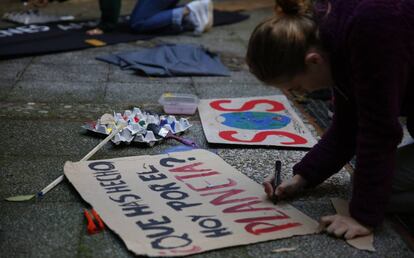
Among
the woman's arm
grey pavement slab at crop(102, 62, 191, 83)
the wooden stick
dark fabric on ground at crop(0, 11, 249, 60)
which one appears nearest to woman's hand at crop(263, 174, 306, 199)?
the woman's arm

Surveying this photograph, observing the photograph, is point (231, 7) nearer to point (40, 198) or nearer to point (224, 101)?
point (224, 101)

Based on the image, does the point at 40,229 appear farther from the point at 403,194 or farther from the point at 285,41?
→ the point at 403,194

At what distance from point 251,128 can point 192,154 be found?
1.38 feet

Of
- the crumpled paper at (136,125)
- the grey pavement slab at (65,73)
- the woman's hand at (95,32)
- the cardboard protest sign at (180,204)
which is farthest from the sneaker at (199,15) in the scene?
the cardboard protest sign at (180,204)

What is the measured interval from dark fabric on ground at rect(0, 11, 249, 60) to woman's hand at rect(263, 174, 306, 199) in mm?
2349

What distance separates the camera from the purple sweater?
146cm

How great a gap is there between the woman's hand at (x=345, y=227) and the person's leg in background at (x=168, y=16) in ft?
10.3

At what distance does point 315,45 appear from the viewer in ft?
5.12

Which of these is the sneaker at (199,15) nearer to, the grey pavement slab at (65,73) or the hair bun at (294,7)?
the grey pavement slab at (65,73)

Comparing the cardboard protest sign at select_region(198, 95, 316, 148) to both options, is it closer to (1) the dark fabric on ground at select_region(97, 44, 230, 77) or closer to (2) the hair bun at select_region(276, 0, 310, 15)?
(1) the dark fabric on ground at select_region(97, 44, 230, 77)

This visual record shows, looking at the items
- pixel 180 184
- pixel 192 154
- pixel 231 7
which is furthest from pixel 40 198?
pixel 231 7

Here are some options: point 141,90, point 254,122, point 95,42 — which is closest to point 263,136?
point 254,122

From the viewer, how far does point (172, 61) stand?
11.9ft

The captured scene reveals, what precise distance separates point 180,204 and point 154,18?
2.97 meters
